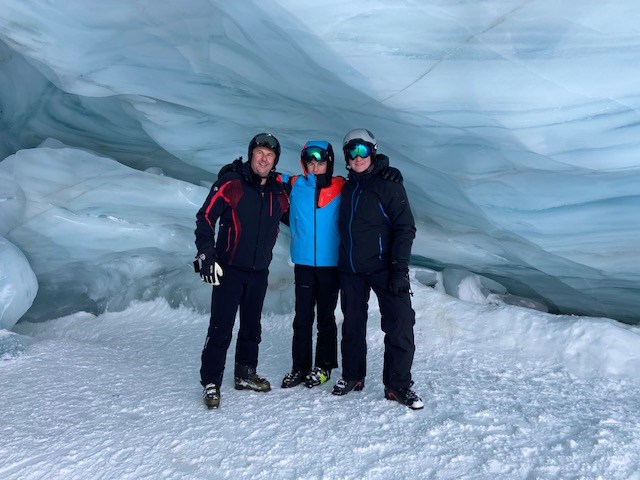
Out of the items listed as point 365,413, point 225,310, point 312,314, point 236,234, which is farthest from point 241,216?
point 365,413

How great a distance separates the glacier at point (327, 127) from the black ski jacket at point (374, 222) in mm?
1051

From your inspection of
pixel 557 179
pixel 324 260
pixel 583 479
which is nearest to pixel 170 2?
pixel 324 260

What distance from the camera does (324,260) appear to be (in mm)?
3125

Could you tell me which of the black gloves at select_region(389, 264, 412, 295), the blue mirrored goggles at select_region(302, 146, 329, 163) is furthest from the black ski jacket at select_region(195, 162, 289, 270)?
the black gloves at select_region(389, 264, 412, 295)

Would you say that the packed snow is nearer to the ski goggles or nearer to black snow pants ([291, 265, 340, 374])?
black snow pants ([291, 265, 340, 374])

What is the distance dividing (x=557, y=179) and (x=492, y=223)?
2.21ft

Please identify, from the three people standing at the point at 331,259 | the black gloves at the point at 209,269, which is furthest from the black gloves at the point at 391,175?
the black gloves at the point at 209,269

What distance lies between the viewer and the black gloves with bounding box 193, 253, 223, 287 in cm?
288

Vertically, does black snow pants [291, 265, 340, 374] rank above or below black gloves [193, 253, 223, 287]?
below

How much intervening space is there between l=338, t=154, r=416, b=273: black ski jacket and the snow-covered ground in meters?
0.81

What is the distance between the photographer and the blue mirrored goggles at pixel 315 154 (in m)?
3.09

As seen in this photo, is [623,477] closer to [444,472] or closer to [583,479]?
[583,479]

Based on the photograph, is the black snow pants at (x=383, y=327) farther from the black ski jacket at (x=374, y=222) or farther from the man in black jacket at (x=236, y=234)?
the man in black jacket at (x=236, y=234)

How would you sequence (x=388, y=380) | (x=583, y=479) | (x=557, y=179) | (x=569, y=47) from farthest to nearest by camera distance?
(x=557, y=179), (x=569, y=47), (x=388, y=380), (x=583, y=479)
